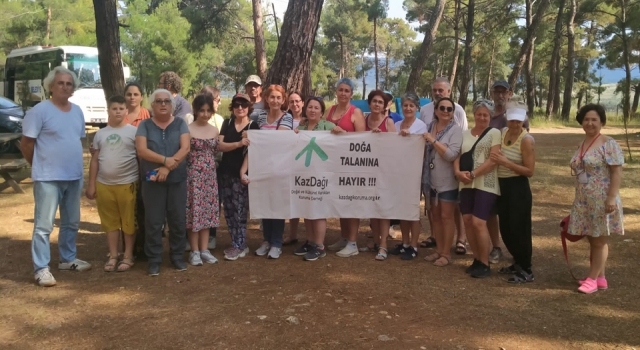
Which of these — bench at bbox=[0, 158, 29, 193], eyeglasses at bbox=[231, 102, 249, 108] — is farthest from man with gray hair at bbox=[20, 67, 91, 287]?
bench at bbox=[0, 158, 29, 193]

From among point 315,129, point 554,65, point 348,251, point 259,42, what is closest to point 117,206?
point 315,129

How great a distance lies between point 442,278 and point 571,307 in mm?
1159

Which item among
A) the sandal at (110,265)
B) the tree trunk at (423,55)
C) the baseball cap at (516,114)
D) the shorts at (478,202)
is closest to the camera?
the baseball cap at (516,114)

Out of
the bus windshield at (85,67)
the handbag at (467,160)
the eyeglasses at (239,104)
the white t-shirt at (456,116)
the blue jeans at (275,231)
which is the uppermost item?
the bus windshield at (85,67)

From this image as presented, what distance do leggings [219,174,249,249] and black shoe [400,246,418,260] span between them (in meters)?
1.78

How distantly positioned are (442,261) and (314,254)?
1.36m

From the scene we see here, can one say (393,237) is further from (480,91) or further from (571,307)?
(480,91)

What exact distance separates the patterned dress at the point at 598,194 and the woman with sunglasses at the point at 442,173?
3.81 feet

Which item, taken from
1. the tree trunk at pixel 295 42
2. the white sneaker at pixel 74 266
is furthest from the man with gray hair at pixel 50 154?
the tree trunk at pixel 295 42

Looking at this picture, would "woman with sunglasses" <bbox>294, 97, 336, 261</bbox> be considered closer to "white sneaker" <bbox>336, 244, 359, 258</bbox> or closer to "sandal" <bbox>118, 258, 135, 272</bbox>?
"white sneaker" <bbox>336, 244, 359, 258</bbox>

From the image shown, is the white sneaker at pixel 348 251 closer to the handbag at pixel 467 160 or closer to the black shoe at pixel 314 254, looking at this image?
the black shoe at pixel 314 254

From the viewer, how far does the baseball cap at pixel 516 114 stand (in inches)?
181

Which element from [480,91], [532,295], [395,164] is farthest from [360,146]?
[480,91]

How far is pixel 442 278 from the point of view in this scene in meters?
4.95
